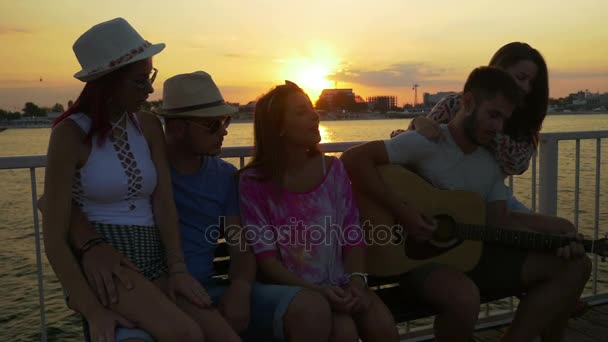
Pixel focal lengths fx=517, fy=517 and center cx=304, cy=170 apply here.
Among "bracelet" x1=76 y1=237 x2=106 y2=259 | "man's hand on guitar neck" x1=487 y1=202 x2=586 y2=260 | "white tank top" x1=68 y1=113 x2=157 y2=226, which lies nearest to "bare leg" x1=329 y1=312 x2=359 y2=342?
"white tank top" x1=68 y1=113 x2=157 y2=226

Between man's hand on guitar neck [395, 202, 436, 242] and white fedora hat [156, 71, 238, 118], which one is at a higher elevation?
white fedora hat [156, 71, 238, 118]

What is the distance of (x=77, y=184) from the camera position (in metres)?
1.96

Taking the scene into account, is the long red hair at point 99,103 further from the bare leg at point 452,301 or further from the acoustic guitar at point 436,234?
the bare leg at point 452,301

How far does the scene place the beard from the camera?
8.74 ft

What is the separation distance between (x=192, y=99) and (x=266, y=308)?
950mm

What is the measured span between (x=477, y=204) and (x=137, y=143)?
5.63ft

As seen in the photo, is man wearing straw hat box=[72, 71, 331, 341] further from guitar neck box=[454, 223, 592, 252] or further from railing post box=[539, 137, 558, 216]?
railing post box=[539, 137, 558, 216]

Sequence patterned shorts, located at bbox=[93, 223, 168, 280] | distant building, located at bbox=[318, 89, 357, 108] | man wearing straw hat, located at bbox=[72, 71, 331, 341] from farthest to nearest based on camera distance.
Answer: distant building, located at bbox=[318, 89, 357, 108] → man wearing straw hat, located at bbox=[72, 71, 331, 341] → patterned shorts, located at bbox=[93, 223, 168, 280]

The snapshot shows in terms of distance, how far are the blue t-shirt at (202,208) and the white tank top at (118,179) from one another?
21 cm

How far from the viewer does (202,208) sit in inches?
Result: 91.9

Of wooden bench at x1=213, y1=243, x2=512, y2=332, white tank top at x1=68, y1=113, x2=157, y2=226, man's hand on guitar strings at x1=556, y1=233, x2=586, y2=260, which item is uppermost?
white tank top at x1=68, y1=113, x2=157, y2=226

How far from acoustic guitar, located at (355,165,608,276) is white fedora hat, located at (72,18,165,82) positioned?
130 cm

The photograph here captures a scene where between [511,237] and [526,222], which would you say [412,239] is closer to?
[511,237]

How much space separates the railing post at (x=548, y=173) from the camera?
3506mm
